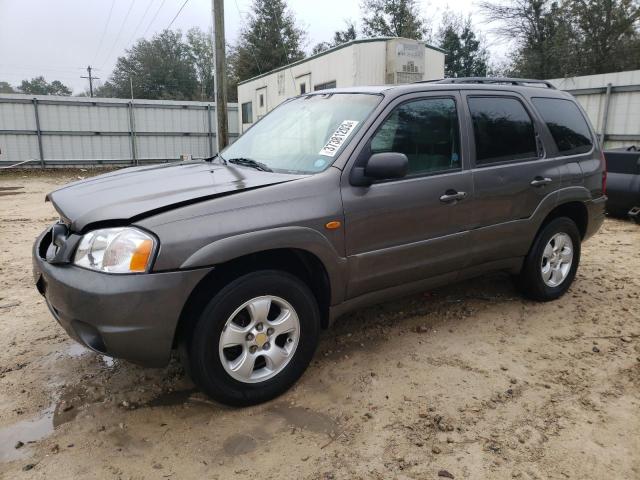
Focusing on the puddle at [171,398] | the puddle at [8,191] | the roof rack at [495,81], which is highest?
the roof rack at [495,81]

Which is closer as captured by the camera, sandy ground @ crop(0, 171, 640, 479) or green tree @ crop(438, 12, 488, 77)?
sandy ground @ crop(0, 171, 640, 479)

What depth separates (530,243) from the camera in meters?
4.23

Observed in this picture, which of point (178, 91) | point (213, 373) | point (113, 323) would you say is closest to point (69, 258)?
point (113, 323)

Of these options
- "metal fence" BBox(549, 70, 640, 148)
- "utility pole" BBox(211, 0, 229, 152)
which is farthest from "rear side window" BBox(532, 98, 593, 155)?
"utility pole" BBox(211, 0, 229, 152)

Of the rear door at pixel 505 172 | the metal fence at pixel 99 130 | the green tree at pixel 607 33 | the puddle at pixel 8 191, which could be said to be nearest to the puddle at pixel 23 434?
the rear door at pixel 505 172

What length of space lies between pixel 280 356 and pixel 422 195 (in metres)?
1.42

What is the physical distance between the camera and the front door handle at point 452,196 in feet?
11.5

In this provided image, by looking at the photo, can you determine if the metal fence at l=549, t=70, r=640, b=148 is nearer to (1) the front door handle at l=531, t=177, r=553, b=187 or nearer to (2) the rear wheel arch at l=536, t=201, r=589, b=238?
(2) the rear wheel arch at l=536, t=201, r=589, b=238

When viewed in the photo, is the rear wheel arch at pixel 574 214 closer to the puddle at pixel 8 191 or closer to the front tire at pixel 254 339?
the front tire at pixel 254 339

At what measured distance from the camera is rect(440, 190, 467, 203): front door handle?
351 cm

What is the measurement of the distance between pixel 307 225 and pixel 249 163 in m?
0.89

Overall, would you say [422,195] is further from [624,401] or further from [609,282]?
[609,282]

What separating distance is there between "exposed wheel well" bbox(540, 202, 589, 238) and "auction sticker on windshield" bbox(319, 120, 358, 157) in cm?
212

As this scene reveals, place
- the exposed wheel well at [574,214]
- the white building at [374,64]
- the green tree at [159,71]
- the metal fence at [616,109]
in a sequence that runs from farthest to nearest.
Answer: the green tree at [159,71] < the white building at [374,64] < the metal fence at [616,109] < the exposed wheel well at [574,214]
